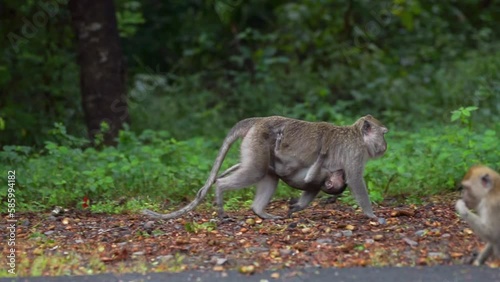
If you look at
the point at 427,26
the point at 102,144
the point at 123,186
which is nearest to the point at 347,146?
the point at 123,186

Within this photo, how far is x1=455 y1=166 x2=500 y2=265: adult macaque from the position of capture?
7094 mm

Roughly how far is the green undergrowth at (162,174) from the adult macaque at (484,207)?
8.54 feet

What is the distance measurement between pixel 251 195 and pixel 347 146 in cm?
184

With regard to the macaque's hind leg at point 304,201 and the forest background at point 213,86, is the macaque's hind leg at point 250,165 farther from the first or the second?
the forest background at point 213,86

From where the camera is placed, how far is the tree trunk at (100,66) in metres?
14.1

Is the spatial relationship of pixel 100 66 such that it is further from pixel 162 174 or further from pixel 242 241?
pixel 242 241

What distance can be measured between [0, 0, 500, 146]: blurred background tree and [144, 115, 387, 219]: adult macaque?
496 centimetres

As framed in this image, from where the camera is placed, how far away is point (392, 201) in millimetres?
10156

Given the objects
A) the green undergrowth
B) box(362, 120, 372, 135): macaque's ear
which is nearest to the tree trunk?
the green undergrowth

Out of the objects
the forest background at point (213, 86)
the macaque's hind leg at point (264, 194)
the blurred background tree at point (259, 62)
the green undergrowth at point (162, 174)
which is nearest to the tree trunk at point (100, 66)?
the forest background at point (213, 86)

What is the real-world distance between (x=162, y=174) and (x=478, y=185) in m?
4.68

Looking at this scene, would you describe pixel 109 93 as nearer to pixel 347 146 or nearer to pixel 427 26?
pixel 347 146

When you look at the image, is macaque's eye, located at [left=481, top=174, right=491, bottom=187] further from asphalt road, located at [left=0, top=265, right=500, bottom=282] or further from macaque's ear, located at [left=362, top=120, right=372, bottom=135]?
macaque's ear, located at [left=362, top=120, right=372, bottom=135]

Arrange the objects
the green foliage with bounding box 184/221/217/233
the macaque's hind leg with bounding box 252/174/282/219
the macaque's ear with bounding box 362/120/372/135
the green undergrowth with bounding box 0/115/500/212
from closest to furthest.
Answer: the green foliage with bounding box 184/221/217/233, the macaque's hind leg with bounding box 252/174/282/219, the macaque's ear with bounding box 362/120/372/135, the green undergrowth with bounding box 0/115/500/212
